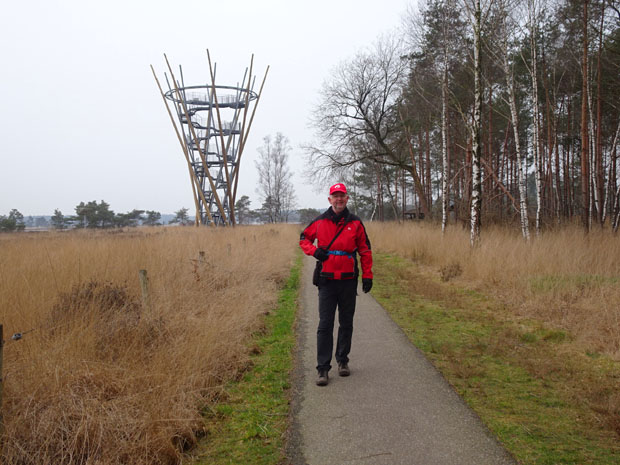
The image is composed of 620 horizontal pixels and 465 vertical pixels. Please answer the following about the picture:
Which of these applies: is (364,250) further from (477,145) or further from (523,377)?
(477,145)

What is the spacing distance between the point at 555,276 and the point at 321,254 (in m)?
5.86

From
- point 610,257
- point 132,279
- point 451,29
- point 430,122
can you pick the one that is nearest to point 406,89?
point 430,122

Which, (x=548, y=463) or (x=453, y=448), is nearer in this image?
(x=548, y=463)

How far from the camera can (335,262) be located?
4.46 m

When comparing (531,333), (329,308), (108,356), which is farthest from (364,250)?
(531,333)

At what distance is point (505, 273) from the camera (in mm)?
8891

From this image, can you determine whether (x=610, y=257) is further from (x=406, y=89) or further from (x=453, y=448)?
(x=406, y=89)

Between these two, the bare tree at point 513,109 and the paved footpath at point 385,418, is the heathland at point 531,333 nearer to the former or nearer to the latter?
the paved footpath at point 385,418

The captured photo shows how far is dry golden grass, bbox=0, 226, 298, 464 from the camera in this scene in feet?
9.84

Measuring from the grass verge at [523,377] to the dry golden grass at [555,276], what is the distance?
1.06ft

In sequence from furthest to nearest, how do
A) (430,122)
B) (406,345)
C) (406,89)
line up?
(430,122) → (406,89) → (406,345)

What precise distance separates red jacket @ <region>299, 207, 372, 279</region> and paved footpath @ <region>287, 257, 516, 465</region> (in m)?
1.15

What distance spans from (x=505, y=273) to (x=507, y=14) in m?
8.89

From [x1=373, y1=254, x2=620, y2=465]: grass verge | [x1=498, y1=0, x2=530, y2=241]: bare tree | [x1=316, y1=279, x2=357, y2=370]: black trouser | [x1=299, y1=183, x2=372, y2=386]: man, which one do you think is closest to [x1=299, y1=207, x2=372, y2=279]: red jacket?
[x1=299, y1=183, x2=372, y2=386]: man
